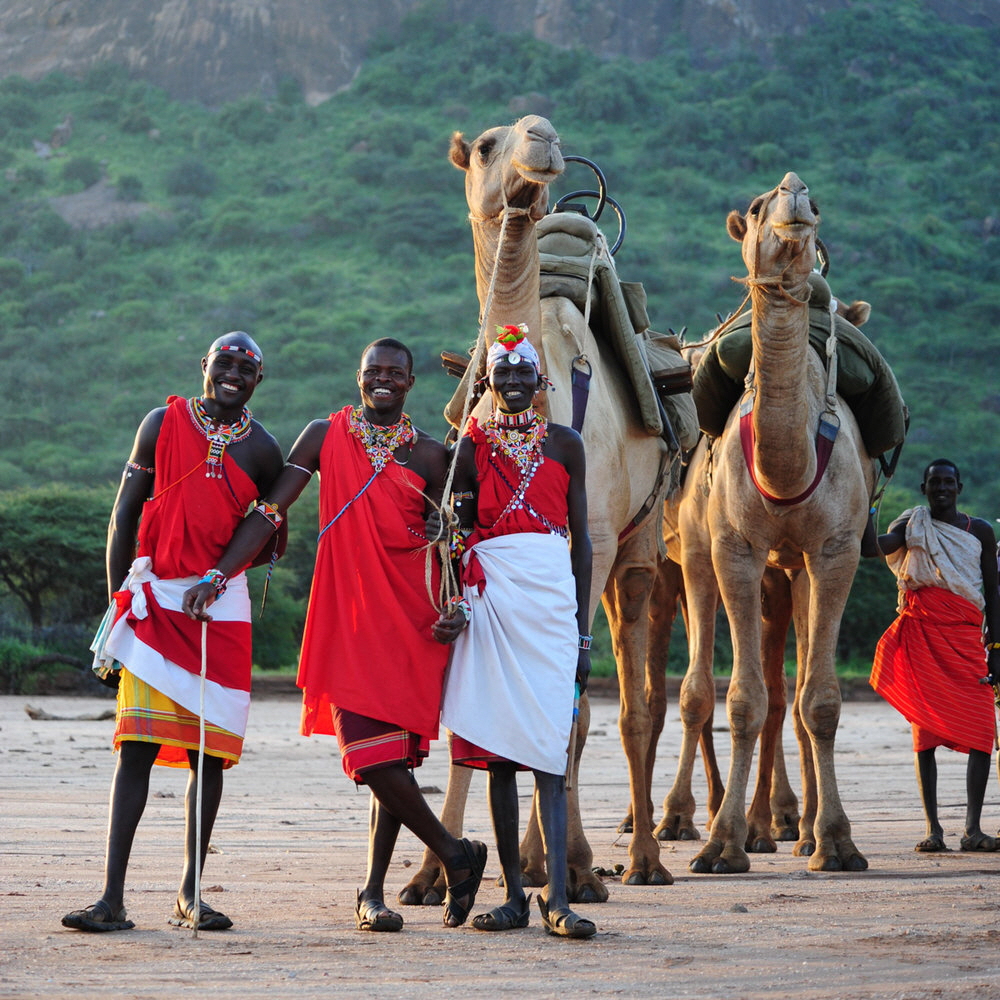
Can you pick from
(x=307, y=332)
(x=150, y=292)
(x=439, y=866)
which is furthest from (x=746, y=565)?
(x=150, y=292)

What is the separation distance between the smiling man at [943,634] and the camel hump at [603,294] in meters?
1.92

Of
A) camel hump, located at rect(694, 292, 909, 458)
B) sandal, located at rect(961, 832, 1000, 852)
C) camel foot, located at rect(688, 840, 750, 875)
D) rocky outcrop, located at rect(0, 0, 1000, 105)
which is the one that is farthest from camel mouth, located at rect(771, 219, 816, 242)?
rocky outcrop, located at rect(0, 0, 1000, 105)

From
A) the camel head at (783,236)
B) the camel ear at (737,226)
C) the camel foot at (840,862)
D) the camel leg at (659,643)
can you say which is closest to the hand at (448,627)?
the camel head at (783,236)

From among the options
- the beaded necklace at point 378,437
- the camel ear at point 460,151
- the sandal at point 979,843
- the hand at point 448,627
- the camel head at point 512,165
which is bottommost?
the sandal at point 979,843

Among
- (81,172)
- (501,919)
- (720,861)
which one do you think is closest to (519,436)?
(501,919)

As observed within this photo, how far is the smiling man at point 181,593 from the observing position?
19.5ft

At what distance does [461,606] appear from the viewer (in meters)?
6.00

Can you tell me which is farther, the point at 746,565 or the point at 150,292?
the point at 150,292

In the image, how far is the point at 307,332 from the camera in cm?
6775

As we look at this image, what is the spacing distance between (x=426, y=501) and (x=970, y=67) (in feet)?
308

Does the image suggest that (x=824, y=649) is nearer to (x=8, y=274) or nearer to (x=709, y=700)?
(x=709, y=700)

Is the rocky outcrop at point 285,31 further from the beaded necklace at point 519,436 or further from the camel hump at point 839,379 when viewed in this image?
the beaded necklace at point 519,436

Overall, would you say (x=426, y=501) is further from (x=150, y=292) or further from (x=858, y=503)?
(x=150, y=292)

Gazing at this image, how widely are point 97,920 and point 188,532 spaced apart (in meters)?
1.45
